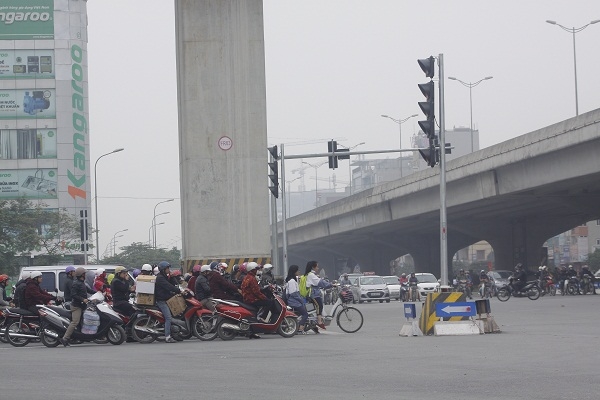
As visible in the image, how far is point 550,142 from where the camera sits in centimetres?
4356

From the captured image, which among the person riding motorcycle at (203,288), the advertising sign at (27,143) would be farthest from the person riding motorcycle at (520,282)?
the advertising sign at (27,143)

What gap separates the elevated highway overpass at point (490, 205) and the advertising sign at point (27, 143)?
2088cm

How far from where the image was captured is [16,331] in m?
23.6

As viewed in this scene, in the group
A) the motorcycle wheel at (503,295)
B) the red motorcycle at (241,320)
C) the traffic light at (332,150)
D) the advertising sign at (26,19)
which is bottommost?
the motorcycle wheel at (503,295)

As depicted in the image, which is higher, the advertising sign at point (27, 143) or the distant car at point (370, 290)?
the advertising sign at point (27, 143)

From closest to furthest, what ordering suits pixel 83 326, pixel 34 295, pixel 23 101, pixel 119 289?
pixel 83 326 → pixel 119 289 → pixel 34 295 → pixel 23 101

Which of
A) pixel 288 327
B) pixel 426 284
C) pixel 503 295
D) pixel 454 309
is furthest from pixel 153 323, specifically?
pixel 426 284

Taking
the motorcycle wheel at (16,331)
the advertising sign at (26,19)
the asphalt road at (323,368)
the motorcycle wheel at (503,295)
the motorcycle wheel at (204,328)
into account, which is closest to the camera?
the asphalt road at (323,368)

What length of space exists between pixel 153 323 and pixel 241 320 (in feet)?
6.17

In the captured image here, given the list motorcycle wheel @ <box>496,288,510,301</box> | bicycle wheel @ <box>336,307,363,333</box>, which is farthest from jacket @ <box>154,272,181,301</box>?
motorcycle wheel @ <box>496,288,510,301</box>

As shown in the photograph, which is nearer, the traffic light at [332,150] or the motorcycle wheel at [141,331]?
the motorcycle wheel at [141,331]

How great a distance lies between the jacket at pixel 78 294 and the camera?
72.4 feet

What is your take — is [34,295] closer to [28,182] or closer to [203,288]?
[203,288]

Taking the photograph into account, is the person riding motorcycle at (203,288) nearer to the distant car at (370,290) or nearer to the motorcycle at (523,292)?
the motorcycle at (523,292)
